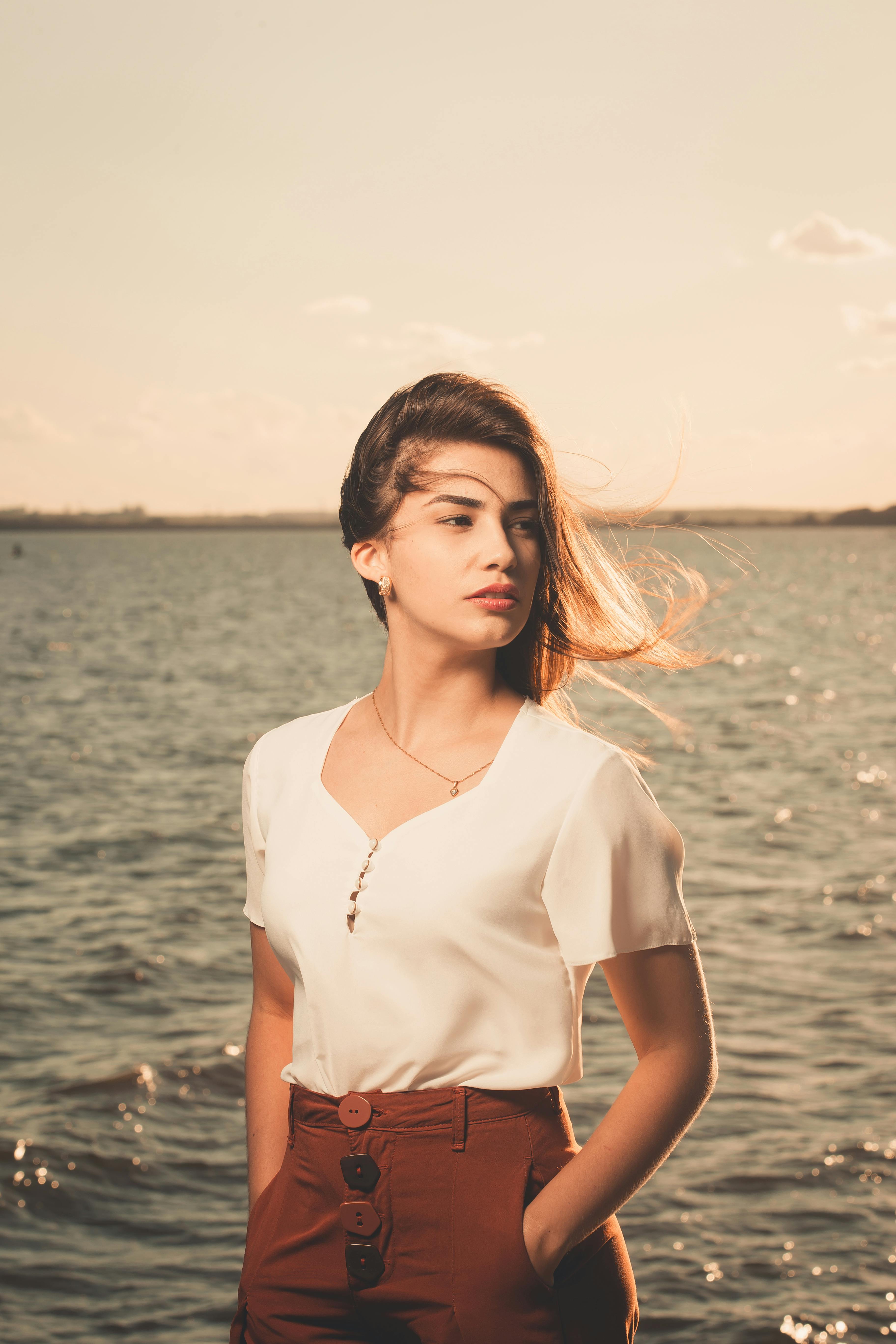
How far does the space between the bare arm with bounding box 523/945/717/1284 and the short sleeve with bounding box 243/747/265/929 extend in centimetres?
70

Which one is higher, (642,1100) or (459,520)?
(459,520)

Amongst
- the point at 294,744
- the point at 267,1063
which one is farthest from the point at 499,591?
the point at 267,1063

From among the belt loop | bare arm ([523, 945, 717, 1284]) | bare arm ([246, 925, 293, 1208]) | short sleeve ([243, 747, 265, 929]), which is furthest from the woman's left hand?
short sleeve ([243, 747, 265, 929])

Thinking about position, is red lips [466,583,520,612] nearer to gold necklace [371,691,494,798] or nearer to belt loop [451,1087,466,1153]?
gold necklace [371,691,494,798]

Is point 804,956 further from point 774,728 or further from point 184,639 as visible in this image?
point 184,639

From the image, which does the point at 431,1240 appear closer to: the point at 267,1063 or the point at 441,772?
the point at 267,1063

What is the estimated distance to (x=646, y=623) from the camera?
2.40 metres

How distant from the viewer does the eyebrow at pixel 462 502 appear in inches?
83.5

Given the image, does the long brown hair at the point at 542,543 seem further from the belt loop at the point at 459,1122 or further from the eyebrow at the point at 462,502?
the belt loop at the point at 459,1122

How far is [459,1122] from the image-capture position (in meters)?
1.91

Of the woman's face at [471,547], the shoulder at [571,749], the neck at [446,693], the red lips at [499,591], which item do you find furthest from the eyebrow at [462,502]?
the shoulder at [571,749]

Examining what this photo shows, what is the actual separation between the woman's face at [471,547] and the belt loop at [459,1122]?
731 mm

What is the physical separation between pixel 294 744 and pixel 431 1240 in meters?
0.90

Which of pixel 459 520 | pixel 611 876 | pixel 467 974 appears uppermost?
pixel 459 520
